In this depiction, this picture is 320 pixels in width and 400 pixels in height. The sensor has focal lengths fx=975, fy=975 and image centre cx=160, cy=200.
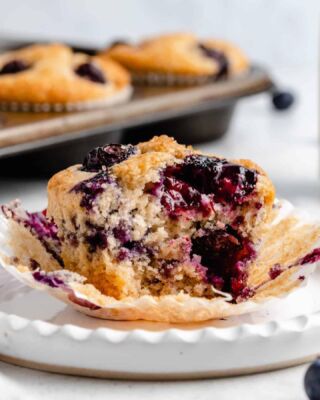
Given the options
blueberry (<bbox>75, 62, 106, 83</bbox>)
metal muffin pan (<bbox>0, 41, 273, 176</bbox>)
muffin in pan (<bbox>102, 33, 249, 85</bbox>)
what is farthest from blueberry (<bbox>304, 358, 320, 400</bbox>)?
muffin in pan (<bbox>102, 33, 249, 85</bbox>)

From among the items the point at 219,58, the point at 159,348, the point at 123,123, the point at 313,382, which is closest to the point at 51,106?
the point at 123,123

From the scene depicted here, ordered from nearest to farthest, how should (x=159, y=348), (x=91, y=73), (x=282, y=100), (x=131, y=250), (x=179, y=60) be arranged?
1. (x=159, y=348)
2. (x=131, y=250)
3. (x=91, y=73)
4. (x=179, y=60)
5. (x=282, y=100)

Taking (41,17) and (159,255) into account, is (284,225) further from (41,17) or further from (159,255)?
(41,17)

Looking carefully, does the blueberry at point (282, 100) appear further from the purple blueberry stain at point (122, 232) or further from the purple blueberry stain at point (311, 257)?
the purple blueberry stain at point (122, 232)

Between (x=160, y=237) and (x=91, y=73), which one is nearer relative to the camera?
(x=160, y=237)

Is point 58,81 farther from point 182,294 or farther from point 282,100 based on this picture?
point 182,294

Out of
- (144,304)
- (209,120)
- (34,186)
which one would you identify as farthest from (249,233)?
(209,120)

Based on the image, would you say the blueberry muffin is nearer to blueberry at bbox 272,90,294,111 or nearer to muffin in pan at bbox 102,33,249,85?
muffin in pan at bbox 102,33,249,85
